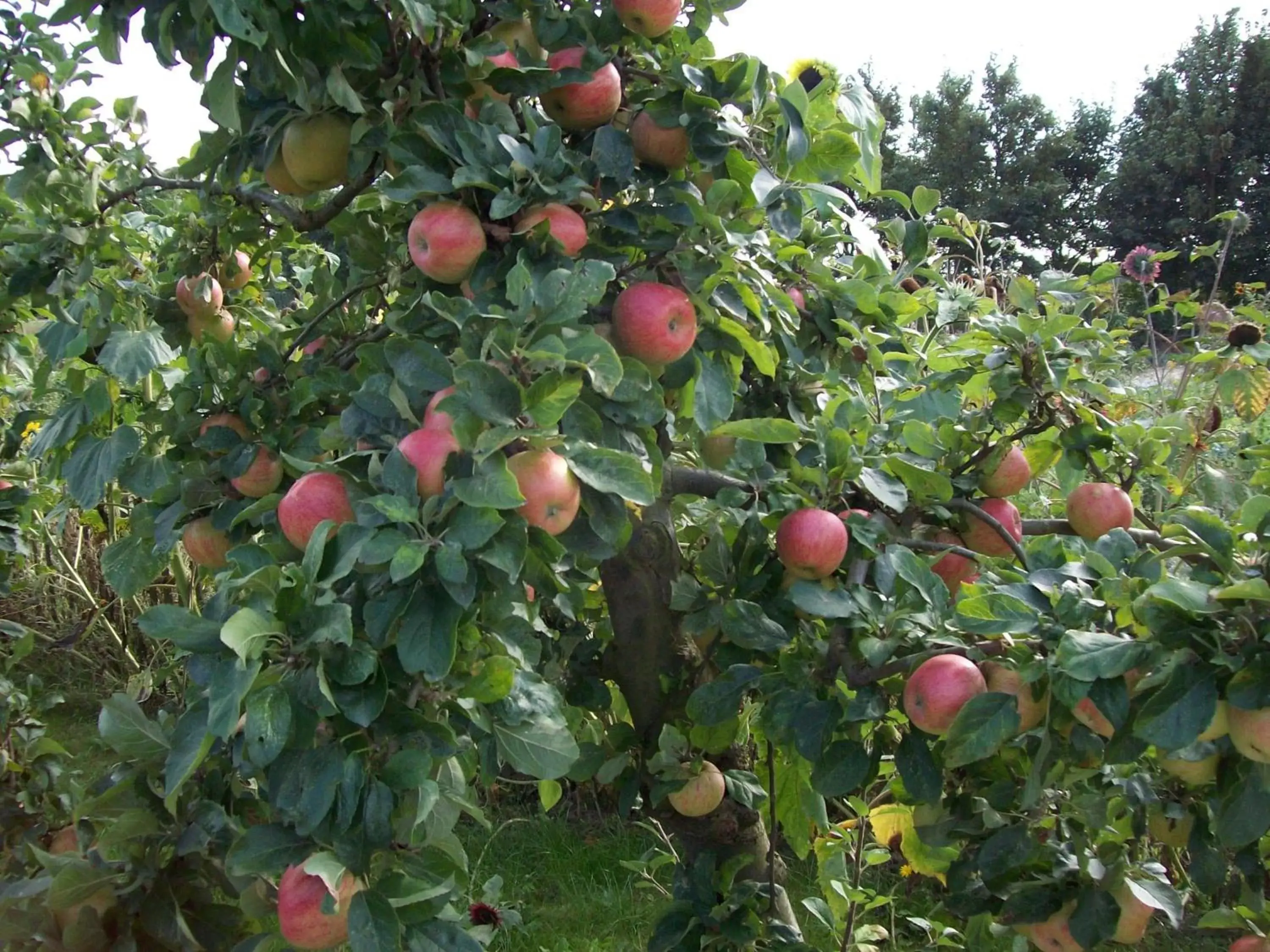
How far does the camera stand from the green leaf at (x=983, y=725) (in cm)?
89

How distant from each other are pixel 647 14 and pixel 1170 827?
1.08m

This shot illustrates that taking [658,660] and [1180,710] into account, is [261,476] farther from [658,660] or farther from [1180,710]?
[1180,710]

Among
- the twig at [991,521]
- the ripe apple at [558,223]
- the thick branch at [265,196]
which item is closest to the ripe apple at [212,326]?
the thick branch at [265,196]

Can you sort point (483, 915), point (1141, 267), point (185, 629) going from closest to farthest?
point (185, 629), point (483, 915), point (1141, 267)

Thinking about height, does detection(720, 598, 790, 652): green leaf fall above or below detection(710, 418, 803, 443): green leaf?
below

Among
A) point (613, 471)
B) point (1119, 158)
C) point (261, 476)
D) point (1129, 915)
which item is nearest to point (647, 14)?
point (613, 471)

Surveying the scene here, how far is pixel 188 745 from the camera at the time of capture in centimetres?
75

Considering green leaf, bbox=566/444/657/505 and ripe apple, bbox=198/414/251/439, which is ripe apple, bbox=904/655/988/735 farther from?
ripe apple, bbox=198/414/251/439

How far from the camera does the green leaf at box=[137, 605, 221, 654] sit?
73 cm

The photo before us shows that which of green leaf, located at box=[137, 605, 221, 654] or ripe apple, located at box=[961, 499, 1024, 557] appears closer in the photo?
green leaf, located at box=[137, 605, 221, 654]

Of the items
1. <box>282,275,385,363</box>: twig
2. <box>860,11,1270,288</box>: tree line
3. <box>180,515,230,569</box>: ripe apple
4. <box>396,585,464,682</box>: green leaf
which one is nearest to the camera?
<box>396,585,464,682</box>: green leaf

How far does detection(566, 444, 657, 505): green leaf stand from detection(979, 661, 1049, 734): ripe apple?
0.39 metres

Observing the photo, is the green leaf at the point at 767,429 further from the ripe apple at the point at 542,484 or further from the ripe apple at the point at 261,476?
the ripe apple at the point at 261,476

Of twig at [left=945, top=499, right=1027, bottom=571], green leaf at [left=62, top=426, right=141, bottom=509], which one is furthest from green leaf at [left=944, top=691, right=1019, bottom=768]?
green leaf at [left=62, top=426, right=141, bottom=509]
